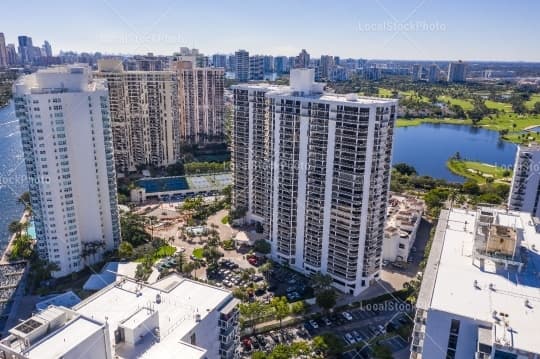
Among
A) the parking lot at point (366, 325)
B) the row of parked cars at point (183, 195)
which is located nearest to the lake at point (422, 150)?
the row of parked cars at point (183, 195)

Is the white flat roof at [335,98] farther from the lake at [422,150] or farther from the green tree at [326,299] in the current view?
the lake at [422,150]

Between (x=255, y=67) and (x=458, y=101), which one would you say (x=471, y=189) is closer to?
(x=458, y=101)

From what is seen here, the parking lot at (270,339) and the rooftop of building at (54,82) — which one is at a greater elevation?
the rooftop of building at (54,82)

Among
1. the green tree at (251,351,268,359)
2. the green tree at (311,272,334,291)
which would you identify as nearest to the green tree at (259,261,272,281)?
the green tree at (311,272,334,291)

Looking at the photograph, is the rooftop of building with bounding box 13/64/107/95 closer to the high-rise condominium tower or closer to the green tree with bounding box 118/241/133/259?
the green tree with bounding box 118/241/133/259

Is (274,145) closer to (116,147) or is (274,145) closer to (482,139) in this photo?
(116,147)

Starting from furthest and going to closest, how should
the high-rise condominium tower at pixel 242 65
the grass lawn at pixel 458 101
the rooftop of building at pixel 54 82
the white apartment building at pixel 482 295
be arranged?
the high-rise condominium tower at pixel 242 65, the grass lawn at pixel 458 101, the rooftop of building at pixel 54 82, the white apartment building at pixel 482 295

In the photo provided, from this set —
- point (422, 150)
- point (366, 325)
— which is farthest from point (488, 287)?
point (422, 150)
